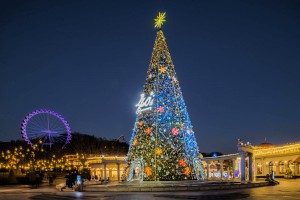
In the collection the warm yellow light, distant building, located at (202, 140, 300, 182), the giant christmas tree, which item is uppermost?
the warm yellow light

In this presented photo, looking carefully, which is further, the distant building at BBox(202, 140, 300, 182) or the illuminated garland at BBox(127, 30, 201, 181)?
the distant building at BBox(202, 140, 300, 182)

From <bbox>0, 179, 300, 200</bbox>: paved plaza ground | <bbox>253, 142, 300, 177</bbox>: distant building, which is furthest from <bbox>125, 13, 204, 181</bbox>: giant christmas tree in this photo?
<bbox>253, 142, 300, 177</bbox>: distant building

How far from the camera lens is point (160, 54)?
32000 millimetres

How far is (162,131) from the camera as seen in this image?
3042 centimetres

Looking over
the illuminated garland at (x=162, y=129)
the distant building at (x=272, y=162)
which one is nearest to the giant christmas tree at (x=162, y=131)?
the illuminated garland at (x=162, y=129)

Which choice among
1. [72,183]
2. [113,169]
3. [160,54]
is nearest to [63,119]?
[113,169]

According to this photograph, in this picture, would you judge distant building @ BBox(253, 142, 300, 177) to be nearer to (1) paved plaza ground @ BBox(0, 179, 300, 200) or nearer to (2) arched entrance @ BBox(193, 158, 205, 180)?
(2) arched entrance @ BBox(193, 158, 205, 180)

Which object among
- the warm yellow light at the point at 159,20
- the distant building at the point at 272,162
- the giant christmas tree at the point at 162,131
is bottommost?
the distant building at the point at 272,162

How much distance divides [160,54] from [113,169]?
115 ft

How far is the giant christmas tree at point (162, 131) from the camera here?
29.7 m

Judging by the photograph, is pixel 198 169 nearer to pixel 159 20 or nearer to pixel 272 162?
pixel 159 20

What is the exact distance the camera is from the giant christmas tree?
29734 millimetres

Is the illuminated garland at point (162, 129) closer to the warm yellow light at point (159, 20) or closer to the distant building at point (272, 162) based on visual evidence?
the warm yellow light at point (159, 20)

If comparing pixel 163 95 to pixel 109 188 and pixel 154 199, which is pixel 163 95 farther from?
pixel 154 199
